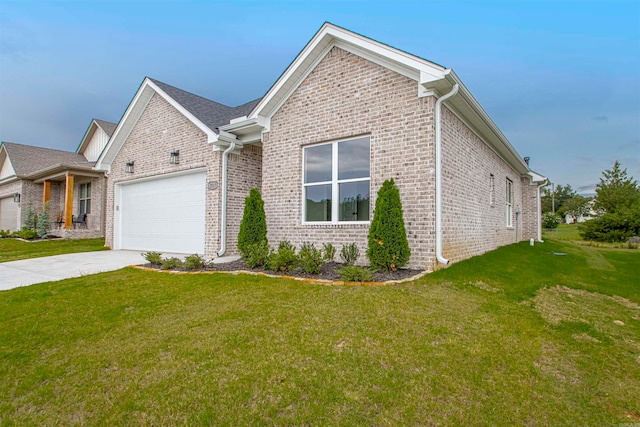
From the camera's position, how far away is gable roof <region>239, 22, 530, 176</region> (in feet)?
21.1

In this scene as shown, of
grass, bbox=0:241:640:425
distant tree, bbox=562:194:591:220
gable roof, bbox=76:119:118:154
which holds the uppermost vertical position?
gable roof, bbox=76:119:118:154

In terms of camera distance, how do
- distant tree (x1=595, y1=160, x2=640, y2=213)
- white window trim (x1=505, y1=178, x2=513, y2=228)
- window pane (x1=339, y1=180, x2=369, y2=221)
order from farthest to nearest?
distant tree (x1=595, y1=160, x2=640, y2=213)
white window trim (x1=505, y1=178, x2=513, y2=228)
window pane (x1=339, y1=180, x2=369, y2=221)

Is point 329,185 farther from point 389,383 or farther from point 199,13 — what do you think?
point 199,13

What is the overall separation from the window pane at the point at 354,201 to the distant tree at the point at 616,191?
90.7ft

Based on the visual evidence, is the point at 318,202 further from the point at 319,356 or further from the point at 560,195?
the point at 560,195

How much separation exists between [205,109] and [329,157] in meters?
6.04

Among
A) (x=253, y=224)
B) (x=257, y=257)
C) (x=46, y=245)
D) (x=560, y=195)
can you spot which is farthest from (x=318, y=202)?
(x=560, y=195)

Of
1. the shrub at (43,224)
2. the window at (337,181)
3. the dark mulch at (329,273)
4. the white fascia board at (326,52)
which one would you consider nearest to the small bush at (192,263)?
the dark mulch at (329,273)

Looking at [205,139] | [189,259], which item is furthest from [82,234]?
[189,259]

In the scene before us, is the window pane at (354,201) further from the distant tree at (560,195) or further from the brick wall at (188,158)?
the distant tree at (560,195)

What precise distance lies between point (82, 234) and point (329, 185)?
14934 mm

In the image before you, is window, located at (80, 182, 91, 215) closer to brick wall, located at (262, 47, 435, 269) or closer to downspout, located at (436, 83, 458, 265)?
brick wall, located at (262, 47, 435, 269)

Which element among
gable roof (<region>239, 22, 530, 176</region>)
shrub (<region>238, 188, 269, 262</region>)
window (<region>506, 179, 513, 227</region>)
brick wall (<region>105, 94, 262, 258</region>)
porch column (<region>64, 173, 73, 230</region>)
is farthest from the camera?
porch column (<region>64, 173, 73, 230</region>)

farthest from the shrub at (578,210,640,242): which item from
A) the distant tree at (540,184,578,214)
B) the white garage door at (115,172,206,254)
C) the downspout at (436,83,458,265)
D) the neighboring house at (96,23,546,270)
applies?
the distant tree at (540,184,578,214)
